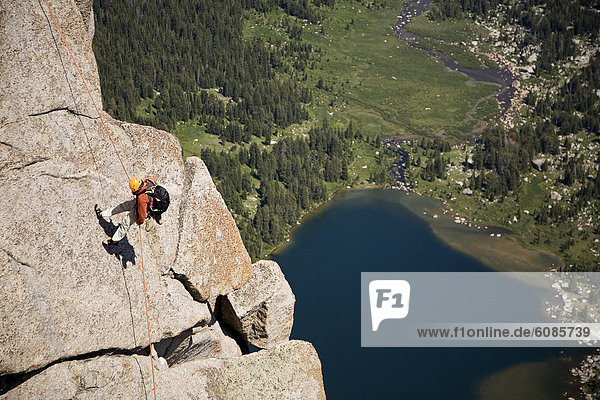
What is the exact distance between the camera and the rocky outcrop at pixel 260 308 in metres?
24.3

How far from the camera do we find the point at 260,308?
24656mm

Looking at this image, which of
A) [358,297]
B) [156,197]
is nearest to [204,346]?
[156,197]

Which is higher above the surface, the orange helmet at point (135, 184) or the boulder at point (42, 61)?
the boulder at point (42, 61)

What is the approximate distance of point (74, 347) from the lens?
1805cm

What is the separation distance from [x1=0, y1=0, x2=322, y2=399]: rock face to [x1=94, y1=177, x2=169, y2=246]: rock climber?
0.27 metres

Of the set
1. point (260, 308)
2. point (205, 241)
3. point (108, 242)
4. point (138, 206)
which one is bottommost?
point (260, 308)

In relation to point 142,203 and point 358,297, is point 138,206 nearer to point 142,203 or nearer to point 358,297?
point 142,203

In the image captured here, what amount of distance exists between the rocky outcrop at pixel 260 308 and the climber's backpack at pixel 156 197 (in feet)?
17.2

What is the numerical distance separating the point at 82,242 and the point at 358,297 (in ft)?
218

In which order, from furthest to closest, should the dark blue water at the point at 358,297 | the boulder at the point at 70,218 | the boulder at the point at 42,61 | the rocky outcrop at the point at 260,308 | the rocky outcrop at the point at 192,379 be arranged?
the dark blue water at the point at 358,297 < the rocky outcrop at the point at 260,308 < the boulder at the point at 42,61 < the rocky outcrop at the point at 192,379 < the boulder at the point at 70,218

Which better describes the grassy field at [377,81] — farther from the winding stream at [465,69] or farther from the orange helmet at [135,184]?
the orange helmet at [135,184]

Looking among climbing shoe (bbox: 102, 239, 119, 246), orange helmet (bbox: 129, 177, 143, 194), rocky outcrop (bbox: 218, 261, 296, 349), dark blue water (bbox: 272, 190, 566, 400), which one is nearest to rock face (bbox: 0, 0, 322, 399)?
climbing shoe (bbox: 102, 239, 119, 246)

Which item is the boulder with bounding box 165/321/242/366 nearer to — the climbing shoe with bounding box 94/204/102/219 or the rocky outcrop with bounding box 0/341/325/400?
the rocky outcrop with bounding box 0/341/325/400

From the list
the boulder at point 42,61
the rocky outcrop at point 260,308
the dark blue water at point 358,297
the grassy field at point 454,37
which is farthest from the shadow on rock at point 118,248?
the grassy field at point 454,37
